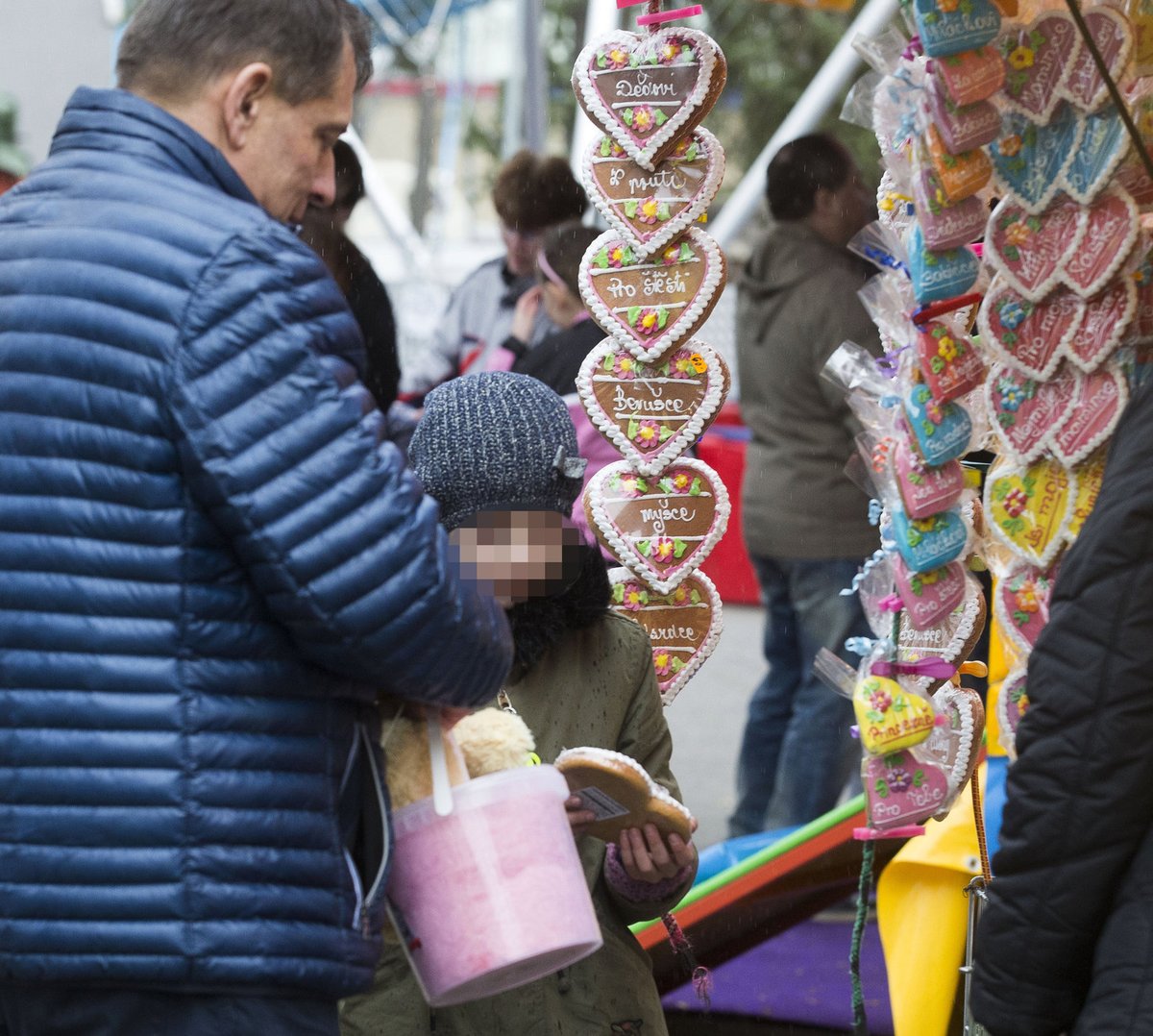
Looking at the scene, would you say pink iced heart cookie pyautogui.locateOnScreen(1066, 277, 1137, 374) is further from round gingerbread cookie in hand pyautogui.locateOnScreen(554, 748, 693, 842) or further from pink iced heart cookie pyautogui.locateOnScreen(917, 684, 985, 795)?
round gingerbread cookie in hand pyautogui.locateOnScreen(554, 748, 693, 842)

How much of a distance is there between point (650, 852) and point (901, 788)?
0.71m

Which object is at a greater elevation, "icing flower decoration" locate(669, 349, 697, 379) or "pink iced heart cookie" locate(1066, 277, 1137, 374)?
"pink iced heart cookie" locate(1066, 277, 1137, 374)

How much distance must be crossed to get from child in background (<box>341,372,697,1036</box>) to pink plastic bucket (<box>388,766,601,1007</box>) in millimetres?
323

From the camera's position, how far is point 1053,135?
2799mm

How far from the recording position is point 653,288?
3.09 m

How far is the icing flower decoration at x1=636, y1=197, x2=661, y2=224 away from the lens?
3057mm

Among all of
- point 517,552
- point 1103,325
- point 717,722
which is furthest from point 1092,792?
point 717,722

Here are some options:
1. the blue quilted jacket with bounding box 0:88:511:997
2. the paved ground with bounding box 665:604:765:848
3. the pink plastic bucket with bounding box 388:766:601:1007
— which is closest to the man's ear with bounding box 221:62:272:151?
the blue quilted jacket with bounding box 0:88:511:997

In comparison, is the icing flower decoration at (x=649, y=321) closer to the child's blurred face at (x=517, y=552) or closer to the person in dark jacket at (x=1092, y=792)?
the child's blurred face at (x=517, y=552)

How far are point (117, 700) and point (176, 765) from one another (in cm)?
8

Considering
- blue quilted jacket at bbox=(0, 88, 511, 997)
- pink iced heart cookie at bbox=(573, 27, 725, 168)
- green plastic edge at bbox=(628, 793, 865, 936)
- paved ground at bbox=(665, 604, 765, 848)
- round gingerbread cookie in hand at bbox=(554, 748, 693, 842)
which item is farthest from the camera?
paved ground at bbox=(665, 604, 765, 848)

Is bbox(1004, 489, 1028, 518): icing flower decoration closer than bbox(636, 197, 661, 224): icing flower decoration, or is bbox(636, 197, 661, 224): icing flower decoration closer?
bbox(1004, 489, 1028, 518): icing flower decoration

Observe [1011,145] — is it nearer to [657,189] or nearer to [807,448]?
[657,189]

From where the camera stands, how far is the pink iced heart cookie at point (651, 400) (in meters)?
3.11
